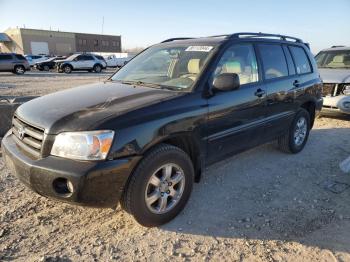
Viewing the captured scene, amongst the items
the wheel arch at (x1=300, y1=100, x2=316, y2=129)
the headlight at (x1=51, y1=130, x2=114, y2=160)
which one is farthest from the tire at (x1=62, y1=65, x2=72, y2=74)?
the headlight at (x1=51, y1=130, x2=114, y2=160)

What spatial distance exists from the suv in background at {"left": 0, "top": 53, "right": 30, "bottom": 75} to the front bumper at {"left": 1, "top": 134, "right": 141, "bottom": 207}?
25.1 m

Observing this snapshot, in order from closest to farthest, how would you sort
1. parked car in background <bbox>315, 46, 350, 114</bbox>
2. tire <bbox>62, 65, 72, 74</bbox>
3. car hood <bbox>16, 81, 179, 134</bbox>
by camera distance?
car hood <bbox>16, 81, 179, 134</bbox> < parked car in background <bbox>315, 46, 350, 114</bbox> < tire <bbox>62, 65, 72, 74</bbox>

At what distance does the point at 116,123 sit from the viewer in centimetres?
275

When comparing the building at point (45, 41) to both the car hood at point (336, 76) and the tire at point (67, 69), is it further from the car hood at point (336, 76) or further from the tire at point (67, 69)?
the car hood at point (336, 76)

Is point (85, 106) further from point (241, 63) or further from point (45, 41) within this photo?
point (45, 41)

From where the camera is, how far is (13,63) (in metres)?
24.9

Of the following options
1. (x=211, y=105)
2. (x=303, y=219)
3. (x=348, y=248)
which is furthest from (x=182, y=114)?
(x=348, y=248)

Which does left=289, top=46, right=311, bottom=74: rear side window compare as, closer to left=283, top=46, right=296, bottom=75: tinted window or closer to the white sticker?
left=283, top=46, right=296, bottom=75: tinted window

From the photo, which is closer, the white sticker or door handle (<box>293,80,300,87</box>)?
the white sticker

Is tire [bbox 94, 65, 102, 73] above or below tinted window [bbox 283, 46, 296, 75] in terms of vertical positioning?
below

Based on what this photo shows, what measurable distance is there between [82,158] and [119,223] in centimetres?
96

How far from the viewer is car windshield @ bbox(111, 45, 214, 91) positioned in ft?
12.0

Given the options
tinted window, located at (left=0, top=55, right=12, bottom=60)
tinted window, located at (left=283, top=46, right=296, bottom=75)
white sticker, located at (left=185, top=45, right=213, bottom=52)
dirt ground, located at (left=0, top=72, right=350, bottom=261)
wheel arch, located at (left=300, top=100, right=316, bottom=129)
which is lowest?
dirt ground, located at (left=0, top=72, right=350, bottom=261)

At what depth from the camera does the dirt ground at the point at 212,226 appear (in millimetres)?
2875
